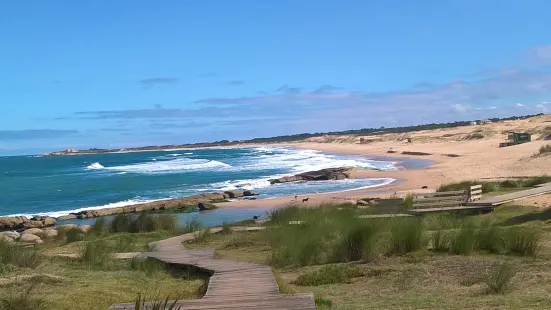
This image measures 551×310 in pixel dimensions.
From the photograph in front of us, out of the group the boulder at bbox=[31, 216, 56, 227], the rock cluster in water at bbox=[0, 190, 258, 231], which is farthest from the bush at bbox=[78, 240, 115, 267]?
the boulder at bbox=[31, 216, 56, 227]

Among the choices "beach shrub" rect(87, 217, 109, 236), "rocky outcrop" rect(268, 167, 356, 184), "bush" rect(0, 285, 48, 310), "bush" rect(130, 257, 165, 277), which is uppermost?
"bush" rect(0, 285, 48, 310)

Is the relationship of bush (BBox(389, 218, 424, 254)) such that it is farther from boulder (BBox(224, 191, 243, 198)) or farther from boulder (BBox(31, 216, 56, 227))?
boulder (BBox(224, 191, 243, 198))

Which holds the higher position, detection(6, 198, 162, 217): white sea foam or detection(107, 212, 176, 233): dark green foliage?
detection(107, 212, 176, 233): dark green foliage

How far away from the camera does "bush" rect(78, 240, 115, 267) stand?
12234mm

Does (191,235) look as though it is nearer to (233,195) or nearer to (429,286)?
(429,286)

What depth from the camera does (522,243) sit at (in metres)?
10.1

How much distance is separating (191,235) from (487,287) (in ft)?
34.5

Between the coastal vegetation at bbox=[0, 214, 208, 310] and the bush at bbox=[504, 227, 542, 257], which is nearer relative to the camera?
the coastal vegetation at bbox=[0, 214, 208, 310]

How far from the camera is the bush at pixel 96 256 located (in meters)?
12.2

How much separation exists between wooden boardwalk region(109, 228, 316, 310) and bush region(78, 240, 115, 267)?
88 centimetres

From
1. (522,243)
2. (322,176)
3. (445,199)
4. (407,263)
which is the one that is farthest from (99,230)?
(322,176)

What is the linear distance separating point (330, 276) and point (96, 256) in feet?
18.5

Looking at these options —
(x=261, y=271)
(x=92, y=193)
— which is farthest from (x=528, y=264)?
(x=92, y=193)

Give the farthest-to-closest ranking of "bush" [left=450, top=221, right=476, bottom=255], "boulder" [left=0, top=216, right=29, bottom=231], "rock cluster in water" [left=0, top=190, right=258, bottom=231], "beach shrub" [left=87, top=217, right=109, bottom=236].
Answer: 1. "boulder" [left=0, top=216, right=29, bottom=231]
2. "rock cluster in water" [left=0, top=190, right=258, bottom=231]
3. "beach shrub" [left=87, top=217, right=109, bottom=236]
4. "bush" [left=450, top=221, right=476, bottom=255]
